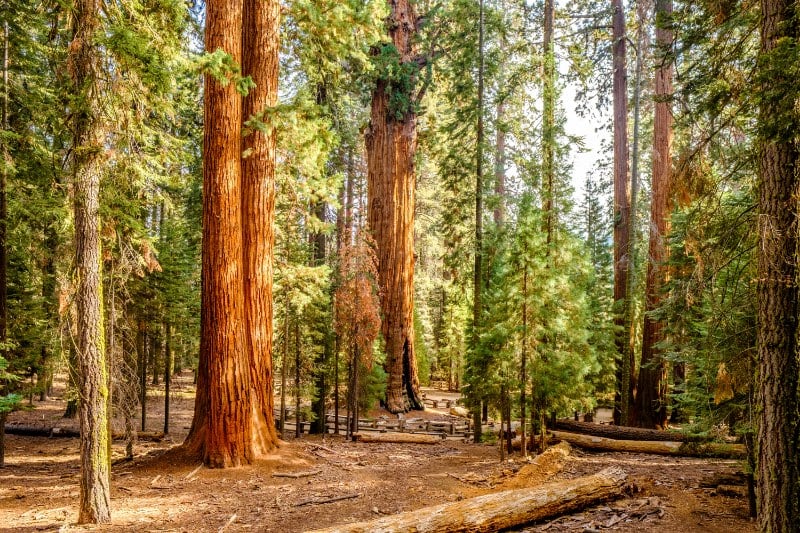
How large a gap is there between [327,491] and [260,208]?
5.01 m

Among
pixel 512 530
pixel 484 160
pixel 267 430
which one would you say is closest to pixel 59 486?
pixel 267 430

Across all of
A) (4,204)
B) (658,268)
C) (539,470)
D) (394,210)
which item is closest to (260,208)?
(4,204)

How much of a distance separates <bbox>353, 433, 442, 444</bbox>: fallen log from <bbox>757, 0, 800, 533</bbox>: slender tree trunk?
9.73 m

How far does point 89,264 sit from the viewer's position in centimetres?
580

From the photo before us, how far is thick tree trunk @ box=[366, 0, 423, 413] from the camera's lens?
1744 cm

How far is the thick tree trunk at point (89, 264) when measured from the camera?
572cm

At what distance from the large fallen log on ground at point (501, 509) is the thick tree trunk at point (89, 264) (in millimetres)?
2789

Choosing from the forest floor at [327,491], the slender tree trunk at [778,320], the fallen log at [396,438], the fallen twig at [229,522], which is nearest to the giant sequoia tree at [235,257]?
the forest floor at [327,491]

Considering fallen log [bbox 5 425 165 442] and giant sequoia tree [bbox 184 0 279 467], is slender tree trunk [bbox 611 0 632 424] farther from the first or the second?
fallen log [bbox 5 425 165 442]

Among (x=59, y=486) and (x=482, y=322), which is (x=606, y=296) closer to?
(x=482, y=322)

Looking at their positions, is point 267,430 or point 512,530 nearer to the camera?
point 512,530

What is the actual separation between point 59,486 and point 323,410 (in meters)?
8.00

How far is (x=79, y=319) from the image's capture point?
5.77 metres

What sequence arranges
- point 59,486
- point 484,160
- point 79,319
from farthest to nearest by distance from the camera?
1. point 484,160
2. point 59,486
3. point 79,319
